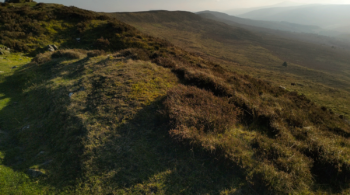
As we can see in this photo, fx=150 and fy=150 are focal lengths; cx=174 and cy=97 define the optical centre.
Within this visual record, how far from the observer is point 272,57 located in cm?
6606

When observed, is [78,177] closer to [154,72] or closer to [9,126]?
[9,126]

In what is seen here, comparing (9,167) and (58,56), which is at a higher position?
(58,56)

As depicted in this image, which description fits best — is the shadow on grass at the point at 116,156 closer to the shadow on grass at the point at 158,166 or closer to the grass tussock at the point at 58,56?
the shadow on grass at the point at 158,166

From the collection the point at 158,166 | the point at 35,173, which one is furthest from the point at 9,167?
the point at 158,166

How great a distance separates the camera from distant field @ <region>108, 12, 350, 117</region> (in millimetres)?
31500

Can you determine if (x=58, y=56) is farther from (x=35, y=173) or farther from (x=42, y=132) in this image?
(x=35, y=173)

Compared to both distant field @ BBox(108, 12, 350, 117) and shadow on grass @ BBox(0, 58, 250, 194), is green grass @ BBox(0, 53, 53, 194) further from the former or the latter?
distant field @ BBox(108, 12, 350, 117)

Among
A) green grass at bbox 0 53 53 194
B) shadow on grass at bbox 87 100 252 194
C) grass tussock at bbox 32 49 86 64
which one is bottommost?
green grass at bbox 0 53 53 194

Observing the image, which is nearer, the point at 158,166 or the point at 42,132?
the point at 158,166

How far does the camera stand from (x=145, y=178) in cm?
441

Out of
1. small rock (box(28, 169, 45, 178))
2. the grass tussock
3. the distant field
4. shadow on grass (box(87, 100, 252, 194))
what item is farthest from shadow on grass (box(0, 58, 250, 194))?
the distant field

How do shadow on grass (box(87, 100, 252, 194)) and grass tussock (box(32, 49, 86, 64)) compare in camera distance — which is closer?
shadow on grass (box(87, 100, 252, 194))

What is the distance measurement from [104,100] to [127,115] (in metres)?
1.75

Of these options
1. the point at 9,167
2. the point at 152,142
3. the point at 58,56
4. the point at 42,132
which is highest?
the point at 58,56
